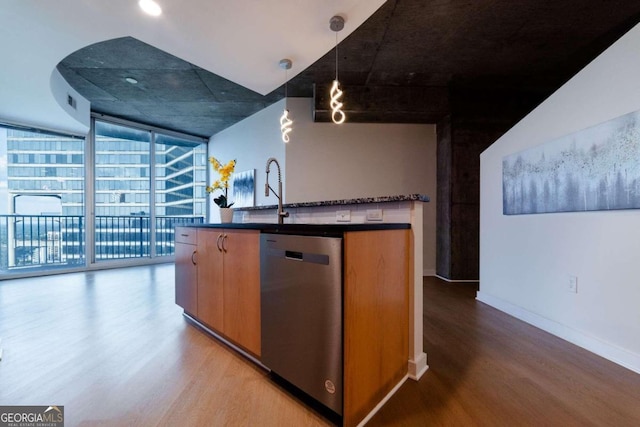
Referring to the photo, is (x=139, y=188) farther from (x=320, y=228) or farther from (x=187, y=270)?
(x=320, y=228)

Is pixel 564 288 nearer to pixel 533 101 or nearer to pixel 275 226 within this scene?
Result: pixel 275 226

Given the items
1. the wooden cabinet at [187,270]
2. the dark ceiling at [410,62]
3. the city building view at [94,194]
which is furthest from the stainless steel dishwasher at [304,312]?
Answer: the city building view at [94,194]

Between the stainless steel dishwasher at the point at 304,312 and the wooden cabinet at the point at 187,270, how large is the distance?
1.07 meters

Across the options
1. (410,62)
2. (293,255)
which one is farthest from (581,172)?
(293,255)

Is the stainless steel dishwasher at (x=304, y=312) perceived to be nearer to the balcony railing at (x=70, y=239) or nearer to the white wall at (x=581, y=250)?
the white wall at (x=581, y=250)

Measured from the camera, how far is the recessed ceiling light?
1.80 metres

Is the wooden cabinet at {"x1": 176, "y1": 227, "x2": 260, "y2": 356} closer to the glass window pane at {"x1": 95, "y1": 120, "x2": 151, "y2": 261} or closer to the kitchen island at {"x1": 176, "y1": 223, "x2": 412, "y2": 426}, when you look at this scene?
the kitchen island at {"x1": 176, "y1": 223, "x2": 412, "y2": 426}

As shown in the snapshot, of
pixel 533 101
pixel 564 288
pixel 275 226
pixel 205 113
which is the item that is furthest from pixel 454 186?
pixel 205 113

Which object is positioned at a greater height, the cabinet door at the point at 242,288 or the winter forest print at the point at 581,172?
the winter forest print at the point at 581,172

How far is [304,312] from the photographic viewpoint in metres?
1.29

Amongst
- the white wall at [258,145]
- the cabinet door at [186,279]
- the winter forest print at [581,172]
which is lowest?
the cabinet door at [186,279]

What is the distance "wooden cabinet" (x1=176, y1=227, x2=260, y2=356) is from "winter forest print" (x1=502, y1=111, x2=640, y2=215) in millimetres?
2458

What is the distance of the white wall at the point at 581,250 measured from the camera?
1.75m

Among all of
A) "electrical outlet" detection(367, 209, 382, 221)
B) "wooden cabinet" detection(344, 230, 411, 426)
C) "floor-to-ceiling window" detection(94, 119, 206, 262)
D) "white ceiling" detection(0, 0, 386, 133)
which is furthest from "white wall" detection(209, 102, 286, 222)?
"wooden cabinet" detection(344, 230, 411, 426)
